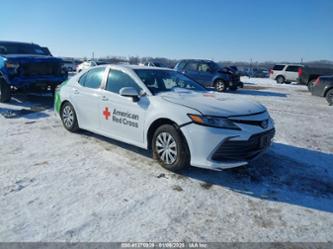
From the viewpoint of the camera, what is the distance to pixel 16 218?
9.98ft

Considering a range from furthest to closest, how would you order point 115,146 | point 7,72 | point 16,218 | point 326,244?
point 7,72 < point 115,146 < point 16,218 < point 326,244

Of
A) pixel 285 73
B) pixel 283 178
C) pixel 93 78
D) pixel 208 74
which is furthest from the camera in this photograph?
pixel 285 73

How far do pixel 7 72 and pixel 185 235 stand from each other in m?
8.16

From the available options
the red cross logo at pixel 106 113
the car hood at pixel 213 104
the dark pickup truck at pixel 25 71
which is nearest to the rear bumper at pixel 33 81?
the dark pickup truck at pixel 25 71

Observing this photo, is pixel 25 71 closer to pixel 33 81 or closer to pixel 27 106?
pixel 33 81

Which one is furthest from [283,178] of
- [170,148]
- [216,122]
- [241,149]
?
[170,148]

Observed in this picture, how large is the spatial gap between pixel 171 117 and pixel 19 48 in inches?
342

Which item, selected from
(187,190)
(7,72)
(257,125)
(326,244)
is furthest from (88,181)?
(7,72)

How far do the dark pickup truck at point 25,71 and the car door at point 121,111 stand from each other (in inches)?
193

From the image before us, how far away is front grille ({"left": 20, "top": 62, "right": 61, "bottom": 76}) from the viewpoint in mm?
8896

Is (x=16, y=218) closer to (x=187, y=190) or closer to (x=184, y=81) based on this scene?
(x=187, y=190)

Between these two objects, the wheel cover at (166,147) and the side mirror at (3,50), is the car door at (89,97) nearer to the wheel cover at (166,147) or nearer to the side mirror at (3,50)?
the wheel cover at (166,147)

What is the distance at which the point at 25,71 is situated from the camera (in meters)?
8.91

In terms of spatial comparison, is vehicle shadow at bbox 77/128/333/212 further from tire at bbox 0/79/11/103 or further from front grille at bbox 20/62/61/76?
tire at bbox 0/79/11/103
